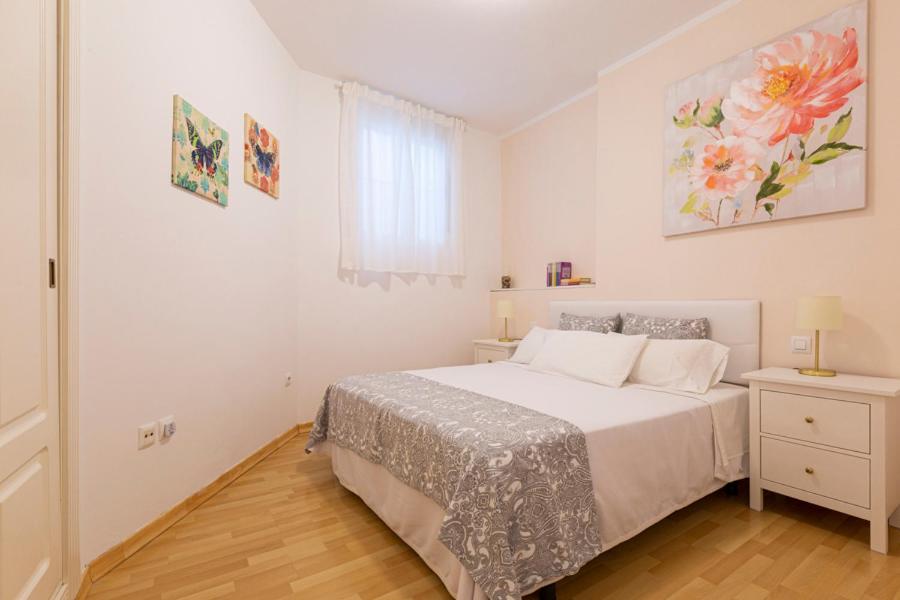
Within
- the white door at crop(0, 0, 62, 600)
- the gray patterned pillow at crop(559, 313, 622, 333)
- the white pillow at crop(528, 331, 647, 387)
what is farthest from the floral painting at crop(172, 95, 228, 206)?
the gray patterned pillow at crop(559, 313, 622, 333)

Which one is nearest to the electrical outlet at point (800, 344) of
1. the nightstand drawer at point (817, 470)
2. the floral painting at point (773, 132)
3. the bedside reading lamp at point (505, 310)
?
the nightstand drawer at point (817, 470)

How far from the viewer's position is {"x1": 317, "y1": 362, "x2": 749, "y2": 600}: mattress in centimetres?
152

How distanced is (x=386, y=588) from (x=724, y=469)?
1.66 meters

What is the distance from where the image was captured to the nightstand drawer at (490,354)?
382 cm

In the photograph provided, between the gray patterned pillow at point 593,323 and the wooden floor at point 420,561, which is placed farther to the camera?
the gray patterned pillow at point 593,323

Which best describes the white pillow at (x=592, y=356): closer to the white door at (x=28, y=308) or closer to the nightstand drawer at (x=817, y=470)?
the nightstand drawer at (x=817, y=470)

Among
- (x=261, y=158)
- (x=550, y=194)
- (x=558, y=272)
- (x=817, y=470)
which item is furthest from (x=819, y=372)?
(x=261, y=158)

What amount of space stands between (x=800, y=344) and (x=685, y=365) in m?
0.62

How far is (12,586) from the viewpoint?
1089mm

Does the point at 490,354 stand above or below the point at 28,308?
below

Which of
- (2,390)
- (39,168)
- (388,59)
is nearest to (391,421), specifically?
(2,390)

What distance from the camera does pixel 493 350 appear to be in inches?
155

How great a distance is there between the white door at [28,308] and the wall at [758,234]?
322 cm

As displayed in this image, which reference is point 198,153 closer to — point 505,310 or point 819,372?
point 505,310
